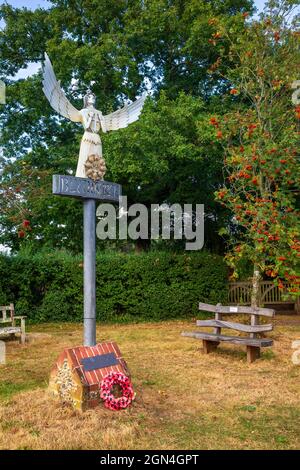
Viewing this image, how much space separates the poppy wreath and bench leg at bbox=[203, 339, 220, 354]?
3.44 meters

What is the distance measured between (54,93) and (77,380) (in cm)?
364

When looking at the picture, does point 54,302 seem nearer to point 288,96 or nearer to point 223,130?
point 223,130

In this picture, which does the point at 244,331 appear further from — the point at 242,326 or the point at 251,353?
the point at 251,353

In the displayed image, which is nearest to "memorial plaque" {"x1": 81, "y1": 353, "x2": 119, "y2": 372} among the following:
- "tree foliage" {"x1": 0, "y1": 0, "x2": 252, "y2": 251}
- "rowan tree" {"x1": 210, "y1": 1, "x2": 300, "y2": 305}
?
"rowan tree" {"x1": 210, "y1": 1, "x2": 300, "y2": 305}

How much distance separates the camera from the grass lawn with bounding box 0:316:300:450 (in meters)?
4.51

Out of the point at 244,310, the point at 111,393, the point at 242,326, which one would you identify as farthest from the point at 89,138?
the point at 244,310

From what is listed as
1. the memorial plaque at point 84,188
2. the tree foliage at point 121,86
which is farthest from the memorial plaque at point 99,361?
the tree foliage at point 121,86

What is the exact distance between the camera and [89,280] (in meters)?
5.70

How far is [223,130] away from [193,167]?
5284 millimetres

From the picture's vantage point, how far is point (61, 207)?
55.2 feet

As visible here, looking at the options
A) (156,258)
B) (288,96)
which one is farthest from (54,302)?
(288,96)
